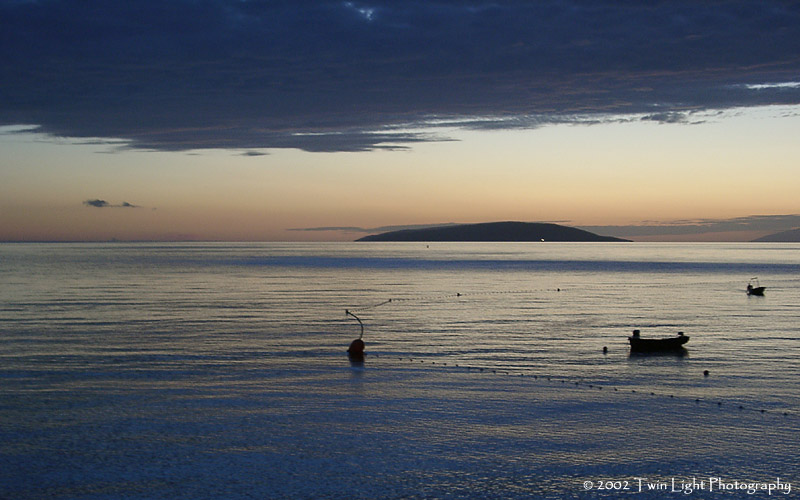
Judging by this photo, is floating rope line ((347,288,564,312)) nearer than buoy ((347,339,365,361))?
No

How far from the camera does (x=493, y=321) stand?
53.5 m

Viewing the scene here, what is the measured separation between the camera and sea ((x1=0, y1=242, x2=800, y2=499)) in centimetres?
1866

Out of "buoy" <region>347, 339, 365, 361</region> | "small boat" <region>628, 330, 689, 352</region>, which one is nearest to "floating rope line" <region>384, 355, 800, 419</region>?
"buoy" <region>347, 339, 365, 361</region>

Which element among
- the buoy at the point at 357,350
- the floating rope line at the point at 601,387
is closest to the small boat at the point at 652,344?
the floating rope line at the point at 601,387

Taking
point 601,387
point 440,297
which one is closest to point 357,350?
point 601,387

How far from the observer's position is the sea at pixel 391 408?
18.7 m

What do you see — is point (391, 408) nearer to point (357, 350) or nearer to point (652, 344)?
point (357, 350)

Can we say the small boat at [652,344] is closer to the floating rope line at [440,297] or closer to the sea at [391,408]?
the sea at [391,408]

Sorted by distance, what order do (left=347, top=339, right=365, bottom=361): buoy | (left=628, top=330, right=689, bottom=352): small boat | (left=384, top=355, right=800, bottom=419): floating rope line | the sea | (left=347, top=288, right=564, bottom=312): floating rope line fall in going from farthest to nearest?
1. (left=347, top=288, right=564, bottom=312): floating rope line
2. (left=628, top=330, right=689, bottom=352): small boat
3. (left=347, top=339, right=365, bottom=361): buoy
4. (left=384, top=355, right=800, bottom=419): floating rope line
5. the sea

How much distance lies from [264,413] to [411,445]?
6175mm

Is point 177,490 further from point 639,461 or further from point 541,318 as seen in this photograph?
point 541,318

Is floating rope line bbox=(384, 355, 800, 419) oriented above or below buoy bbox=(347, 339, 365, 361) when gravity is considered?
below

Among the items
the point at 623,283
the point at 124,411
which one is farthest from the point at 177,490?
the point at 623,283

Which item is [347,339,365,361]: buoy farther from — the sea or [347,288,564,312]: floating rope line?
[347,288,564,312]: floating rope line
